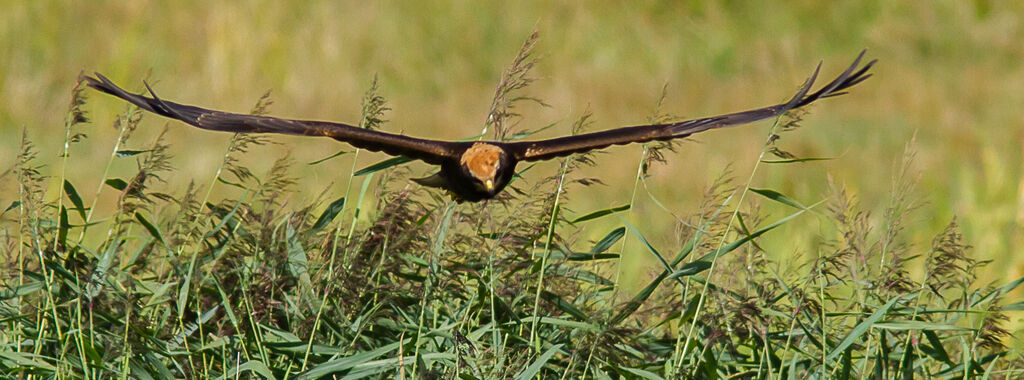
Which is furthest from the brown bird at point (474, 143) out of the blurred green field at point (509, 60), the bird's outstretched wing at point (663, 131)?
the blurred green field at point (509, 60)

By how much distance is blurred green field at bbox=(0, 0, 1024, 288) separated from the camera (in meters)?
9.52

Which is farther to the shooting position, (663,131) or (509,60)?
(509,60)

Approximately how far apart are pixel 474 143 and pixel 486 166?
17 cm

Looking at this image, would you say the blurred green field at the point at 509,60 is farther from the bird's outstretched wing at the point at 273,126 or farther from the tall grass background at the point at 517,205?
the bird's outstretched wing at the point at 273,126

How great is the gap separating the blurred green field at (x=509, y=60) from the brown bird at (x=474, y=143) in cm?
575

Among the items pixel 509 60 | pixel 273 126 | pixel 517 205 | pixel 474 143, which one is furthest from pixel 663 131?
pixel 509 60

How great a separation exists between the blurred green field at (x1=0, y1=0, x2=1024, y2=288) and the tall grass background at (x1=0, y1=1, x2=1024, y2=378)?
3 cm

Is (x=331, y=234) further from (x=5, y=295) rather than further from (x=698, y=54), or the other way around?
(x=698, y=54)

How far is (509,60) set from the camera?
1016 cm

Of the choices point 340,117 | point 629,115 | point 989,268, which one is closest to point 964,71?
point 629,115

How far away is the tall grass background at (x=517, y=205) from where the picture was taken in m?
2.94

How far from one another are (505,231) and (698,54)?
7.85 metres

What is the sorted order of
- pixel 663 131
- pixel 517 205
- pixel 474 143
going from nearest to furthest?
pixel 663 131
pixel 517 205
pixel 474 143

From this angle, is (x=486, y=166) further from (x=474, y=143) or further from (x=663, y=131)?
(x=663, y=131)
